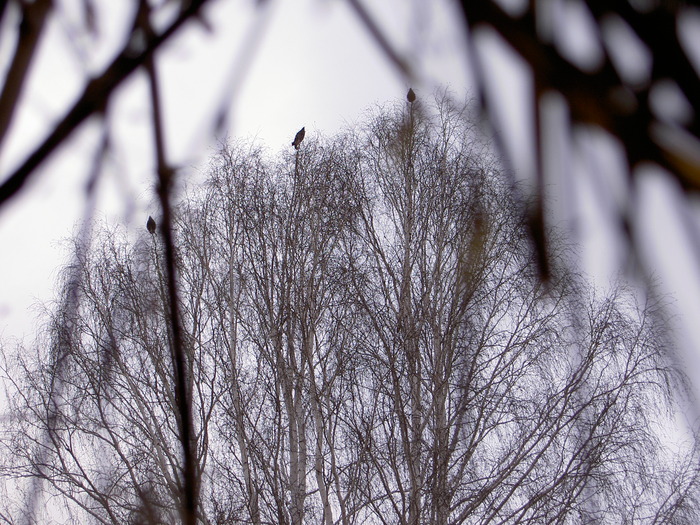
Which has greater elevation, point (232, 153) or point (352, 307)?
point (232, 153)

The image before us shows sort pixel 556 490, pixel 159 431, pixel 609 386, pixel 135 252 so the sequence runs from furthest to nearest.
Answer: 1. pixel 135 252
2. pixel 159 431
3. pixel 609 386
4. pixel 556 490

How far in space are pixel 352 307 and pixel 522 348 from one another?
135cm

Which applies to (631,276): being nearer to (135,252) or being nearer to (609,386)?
(609,386)

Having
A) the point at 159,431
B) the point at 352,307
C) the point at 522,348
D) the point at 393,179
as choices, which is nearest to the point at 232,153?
the point at 393,179

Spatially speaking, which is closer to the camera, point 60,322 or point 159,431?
point 159,431

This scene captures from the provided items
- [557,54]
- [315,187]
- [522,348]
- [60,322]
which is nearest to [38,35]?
[557,54]

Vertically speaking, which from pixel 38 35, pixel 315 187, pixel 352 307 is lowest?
pixel 38 35

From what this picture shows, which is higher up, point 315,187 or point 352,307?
point 315,187

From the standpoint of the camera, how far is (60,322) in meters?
6.01

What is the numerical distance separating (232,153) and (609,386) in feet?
12.6

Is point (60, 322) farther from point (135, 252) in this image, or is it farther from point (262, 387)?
point (262, 387)

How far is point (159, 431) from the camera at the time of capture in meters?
5.19

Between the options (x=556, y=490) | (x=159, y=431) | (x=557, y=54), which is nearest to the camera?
(x=557, y=54)

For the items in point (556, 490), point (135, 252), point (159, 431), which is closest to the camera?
point (556, 490)
